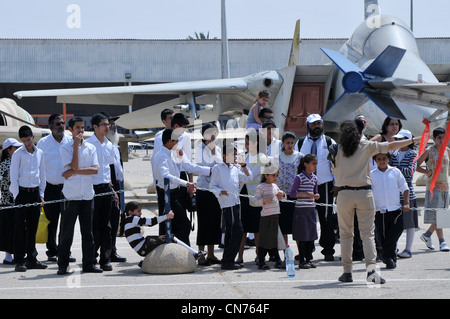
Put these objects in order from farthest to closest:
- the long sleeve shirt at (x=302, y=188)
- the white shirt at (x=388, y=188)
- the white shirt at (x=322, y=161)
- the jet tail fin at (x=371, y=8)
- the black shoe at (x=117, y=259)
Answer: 1. the jet tail fin at (x=371, y=8)
2. the white shirt at (x=322, y=161)
3. the black shoe at (x=117, y=259)
4. the white shirt at (x=388, y=188)
5. the long sleeve shirt at (x=302, y=188)

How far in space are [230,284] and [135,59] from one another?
4726cm

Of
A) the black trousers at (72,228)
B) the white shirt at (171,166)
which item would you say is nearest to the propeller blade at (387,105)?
the white shirt at (171,166)

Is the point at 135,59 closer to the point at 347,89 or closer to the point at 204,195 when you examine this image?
the point at 347,89

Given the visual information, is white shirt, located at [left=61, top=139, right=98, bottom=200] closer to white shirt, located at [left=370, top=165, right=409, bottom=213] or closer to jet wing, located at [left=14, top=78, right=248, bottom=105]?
white shirt, located at [left=370, top=165, right=409, bottom=213]

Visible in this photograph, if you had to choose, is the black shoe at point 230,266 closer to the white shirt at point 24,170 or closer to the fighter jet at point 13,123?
the white shirt at point 24,170

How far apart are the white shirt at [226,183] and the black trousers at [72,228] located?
149cm

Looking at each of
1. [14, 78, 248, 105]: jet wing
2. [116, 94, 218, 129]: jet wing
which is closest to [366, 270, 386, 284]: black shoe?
[14, 78, 248, 105]: jet wing

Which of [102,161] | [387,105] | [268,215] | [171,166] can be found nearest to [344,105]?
[387,105]

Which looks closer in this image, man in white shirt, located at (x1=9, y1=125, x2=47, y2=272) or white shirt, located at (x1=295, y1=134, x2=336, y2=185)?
man in white shirt, located at (x1=9, y1=125, x2=47, y2=272)

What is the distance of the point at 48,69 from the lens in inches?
2094

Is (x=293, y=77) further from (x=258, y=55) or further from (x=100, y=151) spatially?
(x=258, y=55)

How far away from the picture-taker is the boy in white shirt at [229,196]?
8562 mm

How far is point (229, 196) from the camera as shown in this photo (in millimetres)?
8664

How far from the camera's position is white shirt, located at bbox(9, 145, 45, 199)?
8781mm
